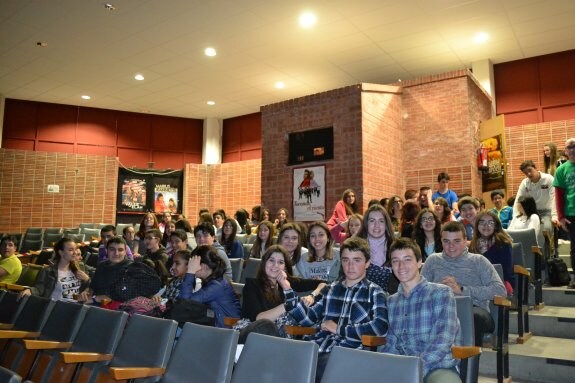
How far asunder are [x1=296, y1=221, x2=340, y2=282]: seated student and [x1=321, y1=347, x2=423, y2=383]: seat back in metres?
1.99

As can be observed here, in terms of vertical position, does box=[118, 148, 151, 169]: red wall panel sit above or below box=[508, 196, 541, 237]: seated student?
above

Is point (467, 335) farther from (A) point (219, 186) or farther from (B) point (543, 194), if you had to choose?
(A) point (219, 186)

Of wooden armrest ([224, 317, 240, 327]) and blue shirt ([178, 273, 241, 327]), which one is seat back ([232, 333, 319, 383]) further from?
blue shirt ([178, 273, 241, 327])

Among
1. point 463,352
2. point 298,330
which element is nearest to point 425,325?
point 463,352

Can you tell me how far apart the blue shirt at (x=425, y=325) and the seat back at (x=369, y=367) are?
0.65 metres

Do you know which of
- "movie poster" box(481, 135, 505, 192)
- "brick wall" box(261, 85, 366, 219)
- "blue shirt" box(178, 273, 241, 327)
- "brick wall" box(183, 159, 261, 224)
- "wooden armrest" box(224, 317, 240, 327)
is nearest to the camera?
"wooden armrest" box(224, 317, 240, 327)

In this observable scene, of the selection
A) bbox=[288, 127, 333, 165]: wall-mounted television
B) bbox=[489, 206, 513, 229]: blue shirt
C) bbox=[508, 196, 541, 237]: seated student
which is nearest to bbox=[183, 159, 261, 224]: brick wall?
bbox=[288, 127, 333, 165]: wall-mounted television

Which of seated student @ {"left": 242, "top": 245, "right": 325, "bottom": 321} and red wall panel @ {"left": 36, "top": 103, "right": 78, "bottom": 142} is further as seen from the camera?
red wall panel @ {"left": 36, "top": 103, "right": 78, "bottom": 142}

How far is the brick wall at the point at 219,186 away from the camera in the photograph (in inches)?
489

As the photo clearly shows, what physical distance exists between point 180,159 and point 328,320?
11.7 metres

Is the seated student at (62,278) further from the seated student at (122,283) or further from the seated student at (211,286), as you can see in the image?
the seated student at (211,286)

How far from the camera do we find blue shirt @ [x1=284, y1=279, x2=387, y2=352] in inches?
97.8

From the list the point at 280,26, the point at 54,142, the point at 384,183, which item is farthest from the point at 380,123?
the point at 54,142

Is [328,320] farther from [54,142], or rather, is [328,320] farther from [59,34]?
[54,142]
